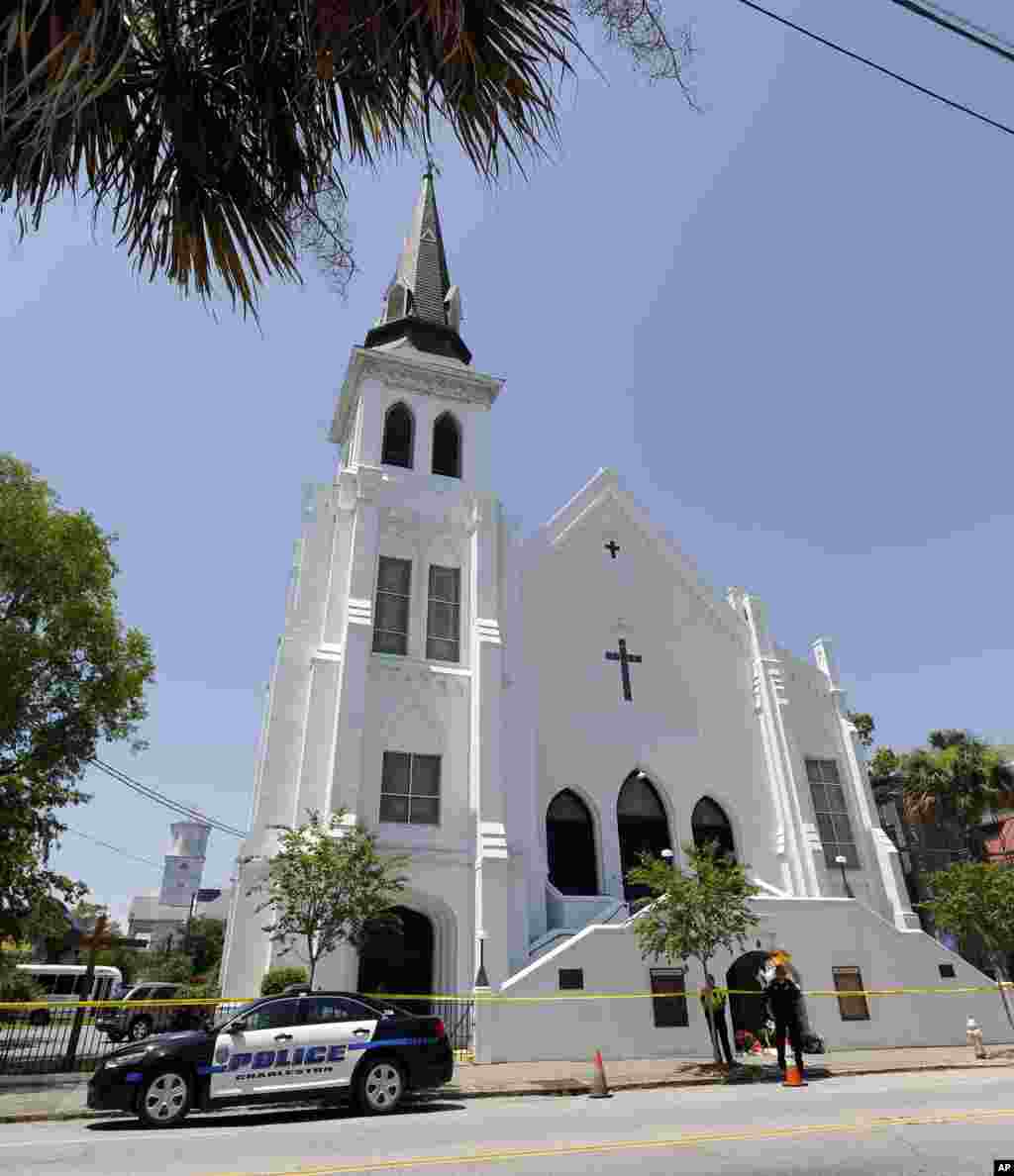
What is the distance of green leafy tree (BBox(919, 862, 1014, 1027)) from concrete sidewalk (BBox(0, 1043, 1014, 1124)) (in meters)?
2.66

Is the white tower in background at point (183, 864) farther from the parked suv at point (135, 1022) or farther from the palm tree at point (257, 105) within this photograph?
the palm tree at point (257, 105)

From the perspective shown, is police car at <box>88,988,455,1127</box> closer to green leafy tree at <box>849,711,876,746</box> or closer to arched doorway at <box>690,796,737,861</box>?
arched doorway at <box>690,796,737,861</box>

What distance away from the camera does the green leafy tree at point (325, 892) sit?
15.4 metres

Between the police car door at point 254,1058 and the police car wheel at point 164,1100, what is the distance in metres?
0.35

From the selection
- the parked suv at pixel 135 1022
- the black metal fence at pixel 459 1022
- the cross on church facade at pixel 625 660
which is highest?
the cross on church facade at pixel 625 660

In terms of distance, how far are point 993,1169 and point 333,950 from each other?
13.1 m

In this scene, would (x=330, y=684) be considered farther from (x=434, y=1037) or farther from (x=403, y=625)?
(x=434, y=1037)

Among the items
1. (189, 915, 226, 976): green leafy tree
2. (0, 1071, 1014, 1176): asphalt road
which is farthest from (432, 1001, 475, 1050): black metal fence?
(189, 915, 226, 976): green leafy tree

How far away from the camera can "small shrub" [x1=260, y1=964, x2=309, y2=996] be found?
16.0 m

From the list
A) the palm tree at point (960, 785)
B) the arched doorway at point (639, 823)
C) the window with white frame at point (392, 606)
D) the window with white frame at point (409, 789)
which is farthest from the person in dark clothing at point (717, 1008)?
the palm tree at point (960, 785)

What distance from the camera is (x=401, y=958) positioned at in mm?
18453

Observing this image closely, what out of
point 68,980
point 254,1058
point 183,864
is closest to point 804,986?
point 254,1058

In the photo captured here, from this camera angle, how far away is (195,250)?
496 centimetres

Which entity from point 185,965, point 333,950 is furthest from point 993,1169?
point 185,965
